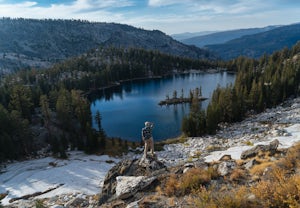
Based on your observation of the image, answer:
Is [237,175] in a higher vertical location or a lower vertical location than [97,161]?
higher

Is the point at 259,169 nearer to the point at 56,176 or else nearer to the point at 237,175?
the point at 237,175

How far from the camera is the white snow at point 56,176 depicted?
33.0 metres

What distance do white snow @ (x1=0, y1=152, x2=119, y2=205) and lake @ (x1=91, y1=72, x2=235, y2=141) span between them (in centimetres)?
2236

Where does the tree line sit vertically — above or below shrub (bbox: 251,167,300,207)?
below

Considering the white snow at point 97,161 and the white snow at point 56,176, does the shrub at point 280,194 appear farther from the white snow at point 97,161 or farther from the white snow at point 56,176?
the white snow at point 56,176

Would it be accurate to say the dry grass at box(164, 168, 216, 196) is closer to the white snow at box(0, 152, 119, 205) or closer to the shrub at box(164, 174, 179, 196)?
the shrub at box(164, 174, 179, 196)

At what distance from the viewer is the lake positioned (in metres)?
71.2

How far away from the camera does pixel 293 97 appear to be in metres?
82.2

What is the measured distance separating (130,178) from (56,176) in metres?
26.8

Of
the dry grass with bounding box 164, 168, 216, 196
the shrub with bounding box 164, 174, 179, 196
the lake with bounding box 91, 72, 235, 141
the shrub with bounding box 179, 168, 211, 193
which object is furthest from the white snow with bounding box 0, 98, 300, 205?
the shrub with bounding box 164, 174, 179, 196

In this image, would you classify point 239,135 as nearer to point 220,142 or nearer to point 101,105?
point 220,142

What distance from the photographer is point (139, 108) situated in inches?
3804

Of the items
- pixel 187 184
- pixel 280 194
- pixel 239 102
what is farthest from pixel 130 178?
pixel 239 102

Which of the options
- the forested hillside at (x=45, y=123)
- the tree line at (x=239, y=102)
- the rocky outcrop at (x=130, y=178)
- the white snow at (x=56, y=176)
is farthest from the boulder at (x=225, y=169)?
the tree line at (x=239, y=102)
